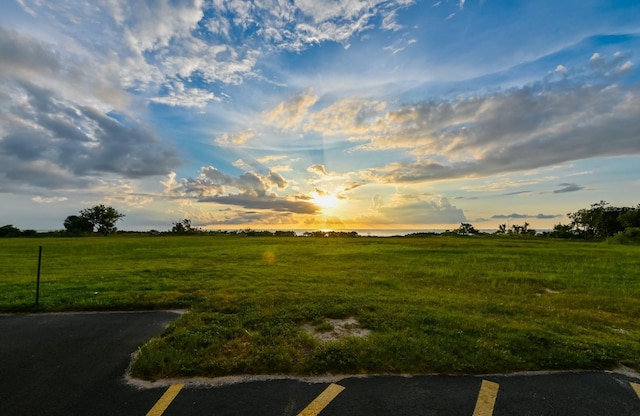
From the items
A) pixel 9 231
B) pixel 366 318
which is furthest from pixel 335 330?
pixel 9 231

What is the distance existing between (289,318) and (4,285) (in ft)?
51.9

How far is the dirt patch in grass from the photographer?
8516mm

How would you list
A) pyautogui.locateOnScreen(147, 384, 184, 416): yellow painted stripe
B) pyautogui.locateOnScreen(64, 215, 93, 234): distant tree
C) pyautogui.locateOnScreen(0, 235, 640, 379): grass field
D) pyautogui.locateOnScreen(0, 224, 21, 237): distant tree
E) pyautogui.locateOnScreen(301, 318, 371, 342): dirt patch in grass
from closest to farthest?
pyautogui.locateOnScreen(147, 384, 184, 416): yellow painted stripe
pyautogui.locateOnScreen(0, 235, 640, 379): grass field
pyautogui.locateOnScreen(301, 318, 371, 342): dirt patch in grass
pyautogui.locateOnScreen(0, 224, 21, 237): distant tree
pyautogui.locateOnScreen(64, 215, 93, 234): distant tree

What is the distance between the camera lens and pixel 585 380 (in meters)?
6.46

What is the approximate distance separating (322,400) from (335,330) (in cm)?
349

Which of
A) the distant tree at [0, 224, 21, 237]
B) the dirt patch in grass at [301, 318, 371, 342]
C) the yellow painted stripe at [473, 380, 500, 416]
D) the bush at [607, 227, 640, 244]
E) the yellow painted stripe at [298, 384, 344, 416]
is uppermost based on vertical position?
the distant tree at [0, 224, 21, 237]

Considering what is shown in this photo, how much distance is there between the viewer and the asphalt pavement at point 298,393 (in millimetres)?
5355

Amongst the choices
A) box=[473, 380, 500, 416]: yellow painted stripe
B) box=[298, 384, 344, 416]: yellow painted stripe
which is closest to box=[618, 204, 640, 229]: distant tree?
box=[473, 380, 500, 416]: yellow painted stripe

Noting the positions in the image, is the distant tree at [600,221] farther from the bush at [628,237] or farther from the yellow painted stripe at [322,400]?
the yellow painted stripe at [322,400]

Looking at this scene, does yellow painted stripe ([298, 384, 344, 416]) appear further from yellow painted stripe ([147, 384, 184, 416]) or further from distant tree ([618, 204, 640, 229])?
distant tree ([618, 204, 640, 229])

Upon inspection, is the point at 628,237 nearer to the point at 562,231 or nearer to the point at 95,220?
the point at 562,231

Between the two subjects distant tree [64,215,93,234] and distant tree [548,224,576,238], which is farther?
distant tree [64,215,93,234]

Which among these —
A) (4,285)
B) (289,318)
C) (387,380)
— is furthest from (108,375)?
(4,285)

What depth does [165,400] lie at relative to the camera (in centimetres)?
561
